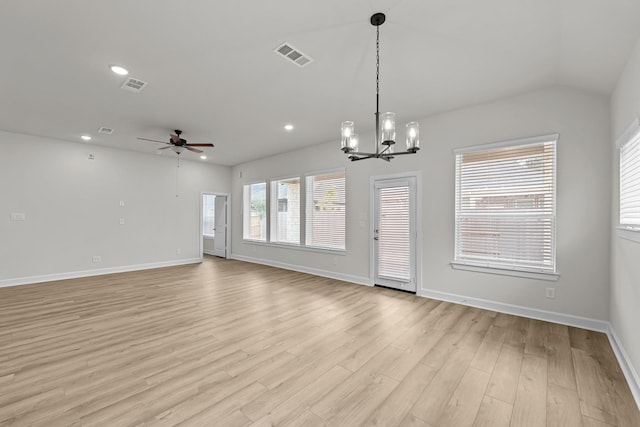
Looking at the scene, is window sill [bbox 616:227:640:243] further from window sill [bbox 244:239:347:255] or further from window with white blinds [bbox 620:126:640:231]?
window sill [bbox 244:239:347:255]

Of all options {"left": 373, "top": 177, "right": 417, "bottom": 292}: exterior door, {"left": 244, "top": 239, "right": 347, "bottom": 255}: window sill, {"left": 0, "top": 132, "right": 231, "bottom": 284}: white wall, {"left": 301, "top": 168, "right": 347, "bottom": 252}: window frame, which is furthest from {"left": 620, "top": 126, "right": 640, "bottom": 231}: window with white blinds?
{"left": 0, "top": 132, "right": 231, "bottom": 284}: white wall

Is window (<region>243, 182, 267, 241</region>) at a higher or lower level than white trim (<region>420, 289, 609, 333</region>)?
higher

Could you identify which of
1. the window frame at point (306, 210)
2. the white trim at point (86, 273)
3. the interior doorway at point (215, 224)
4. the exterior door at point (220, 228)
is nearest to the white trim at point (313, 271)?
the window frame at point (306, 210)

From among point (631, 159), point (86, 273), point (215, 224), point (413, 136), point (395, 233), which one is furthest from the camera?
point (215, 224)

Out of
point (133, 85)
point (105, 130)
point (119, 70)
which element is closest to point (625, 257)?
point (119, 70)

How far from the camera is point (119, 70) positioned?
3.02 m

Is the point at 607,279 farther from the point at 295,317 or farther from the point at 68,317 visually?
the point at 68,317

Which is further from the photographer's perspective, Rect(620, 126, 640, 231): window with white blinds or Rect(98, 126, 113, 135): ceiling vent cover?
Rect(98, 126, 113, 135): ceiling vent cover

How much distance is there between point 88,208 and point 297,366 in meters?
6.41

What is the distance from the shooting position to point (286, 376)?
2250mm

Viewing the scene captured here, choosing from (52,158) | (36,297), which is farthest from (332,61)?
(52,158)

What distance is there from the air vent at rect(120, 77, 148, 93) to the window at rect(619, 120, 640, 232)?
16.1 ft

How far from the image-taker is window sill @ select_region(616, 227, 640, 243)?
83.1 inches

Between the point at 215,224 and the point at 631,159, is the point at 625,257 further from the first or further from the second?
the point at 215,224
